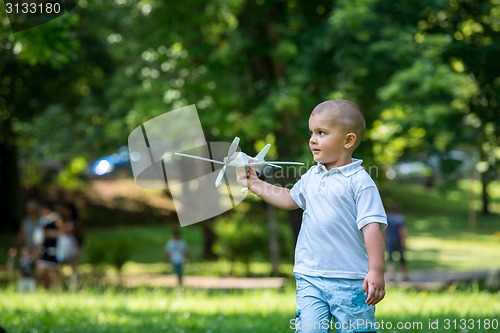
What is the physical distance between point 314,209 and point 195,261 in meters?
20.7

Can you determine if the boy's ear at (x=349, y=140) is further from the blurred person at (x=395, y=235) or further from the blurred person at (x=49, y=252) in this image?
the blurred person at (x=395, y=235)

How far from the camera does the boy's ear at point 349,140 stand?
4.12 m

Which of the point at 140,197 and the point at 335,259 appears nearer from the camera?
the point at 335,259

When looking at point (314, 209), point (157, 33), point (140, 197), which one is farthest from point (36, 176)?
point (314, 209)

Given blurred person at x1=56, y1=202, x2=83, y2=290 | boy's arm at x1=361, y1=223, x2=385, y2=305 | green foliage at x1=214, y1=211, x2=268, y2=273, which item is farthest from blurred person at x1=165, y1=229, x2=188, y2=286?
boy's arm at x1=361, y1=223, x2=385, y2=305

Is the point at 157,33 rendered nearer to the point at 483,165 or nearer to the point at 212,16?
the point at 212,16

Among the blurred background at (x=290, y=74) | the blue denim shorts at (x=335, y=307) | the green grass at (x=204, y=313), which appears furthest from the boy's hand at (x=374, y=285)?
the blurred background at (x=290, y=74)

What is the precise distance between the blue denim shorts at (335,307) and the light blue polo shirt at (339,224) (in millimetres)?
45

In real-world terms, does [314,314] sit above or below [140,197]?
below

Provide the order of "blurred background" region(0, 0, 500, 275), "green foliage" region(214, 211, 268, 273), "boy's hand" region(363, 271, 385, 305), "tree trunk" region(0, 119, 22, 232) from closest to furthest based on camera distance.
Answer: "boy's hand" region(363, 271, 385, 305), "blurred background" region(0, 0, 500, 275), "green foliage" region(214, 211, 268, 273), "tree trunk" region(0, 119, 22, 232)

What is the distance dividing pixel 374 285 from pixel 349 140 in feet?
2.46

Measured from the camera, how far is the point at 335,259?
4.09 metres

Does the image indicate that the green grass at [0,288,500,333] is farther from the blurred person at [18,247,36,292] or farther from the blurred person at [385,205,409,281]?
the blurred person at [385,205,409,281]

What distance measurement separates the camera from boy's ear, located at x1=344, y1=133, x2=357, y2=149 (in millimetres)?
4121
